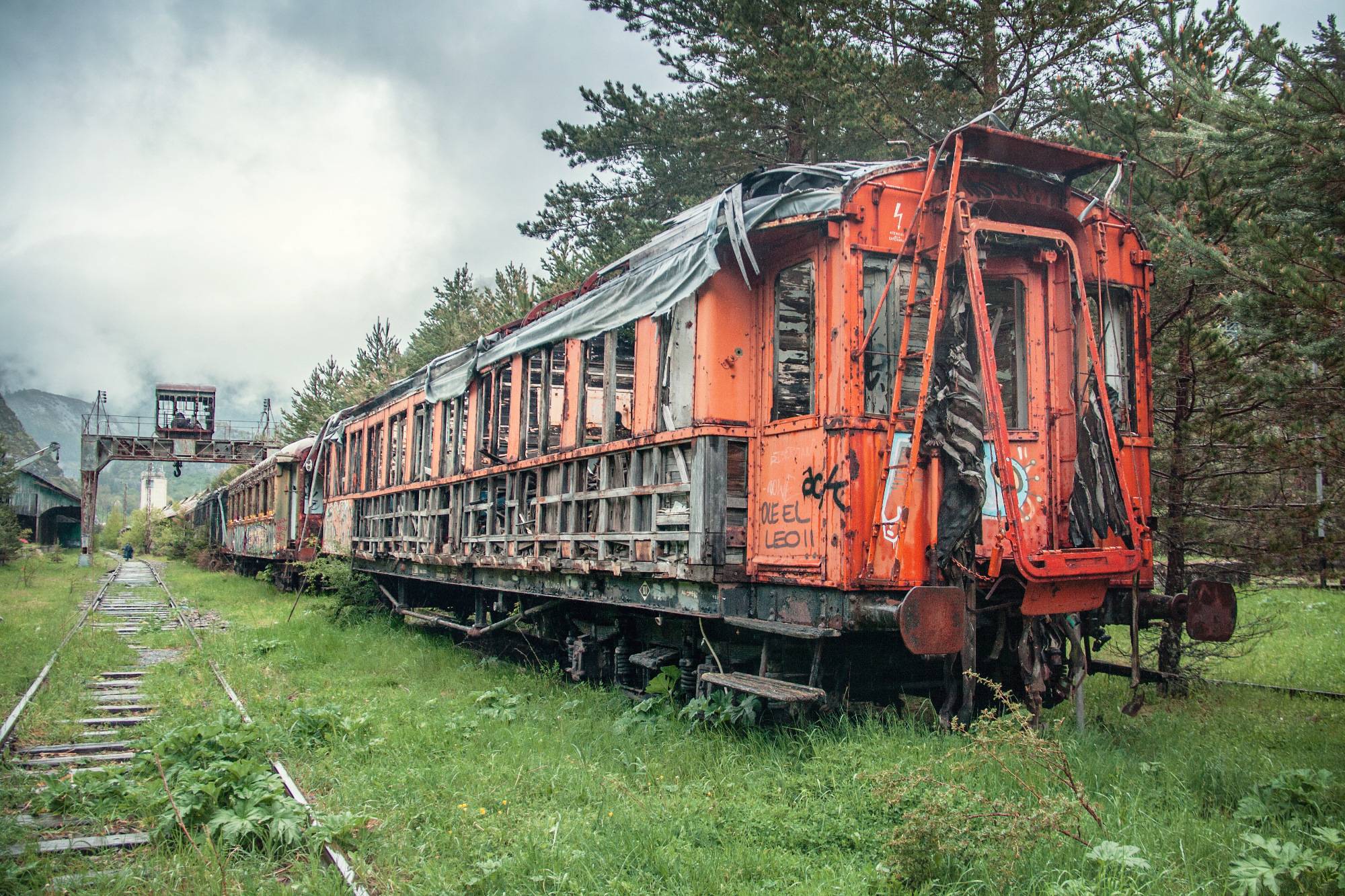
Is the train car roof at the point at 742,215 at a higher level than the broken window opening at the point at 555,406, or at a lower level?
higher

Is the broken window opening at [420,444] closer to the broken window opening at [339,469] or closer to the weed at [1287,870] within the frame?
the broken window opening at [339,469]

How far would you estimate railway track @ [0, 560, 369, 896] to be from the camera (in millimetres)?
4727

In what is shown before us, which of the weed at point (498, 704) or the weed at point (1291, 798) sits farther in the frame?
the weed at point (498, 704)

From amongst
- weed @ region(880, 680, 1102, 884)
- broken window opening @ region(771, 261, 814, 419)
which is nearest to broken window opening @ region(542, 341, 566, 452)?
broken window opening @ region(771, 261, 814, 419)

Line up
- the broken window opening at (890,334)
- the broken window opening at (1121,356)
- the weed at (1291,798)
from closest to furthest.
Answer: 1. the weed at (1291,798)
2. the broken window opening at (890,334)
3. the broken window opening at (1121,356)

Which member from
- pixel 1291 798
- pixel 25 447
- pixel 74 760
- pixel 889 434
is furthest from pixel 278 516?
pixel 25 447

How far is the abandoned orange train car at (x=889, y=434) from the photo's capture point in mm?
5461

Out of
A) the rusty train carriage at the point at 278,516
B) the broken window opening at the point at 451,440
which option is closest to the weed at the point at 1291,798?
the broken window opening at the point at 451,440

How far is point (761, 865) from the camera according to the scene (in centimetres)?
412

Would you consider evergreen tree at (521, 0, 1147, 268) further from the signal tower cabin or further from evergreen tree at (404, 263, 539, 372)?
the signal tower cabin

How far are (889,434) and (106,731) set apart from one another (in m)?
6.04

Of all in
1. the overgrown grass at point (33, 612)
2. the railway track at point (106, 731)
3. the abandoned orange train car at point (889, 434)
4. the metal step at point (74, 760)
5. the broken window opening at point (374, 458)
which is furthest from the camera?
the broken window opening at point (374, 458)

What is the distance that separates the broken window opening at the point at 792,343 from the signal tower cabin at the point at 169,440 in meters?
31.8

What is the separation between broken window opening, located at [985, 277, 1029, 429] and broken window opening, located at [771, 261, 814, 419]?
1152 millimetres
